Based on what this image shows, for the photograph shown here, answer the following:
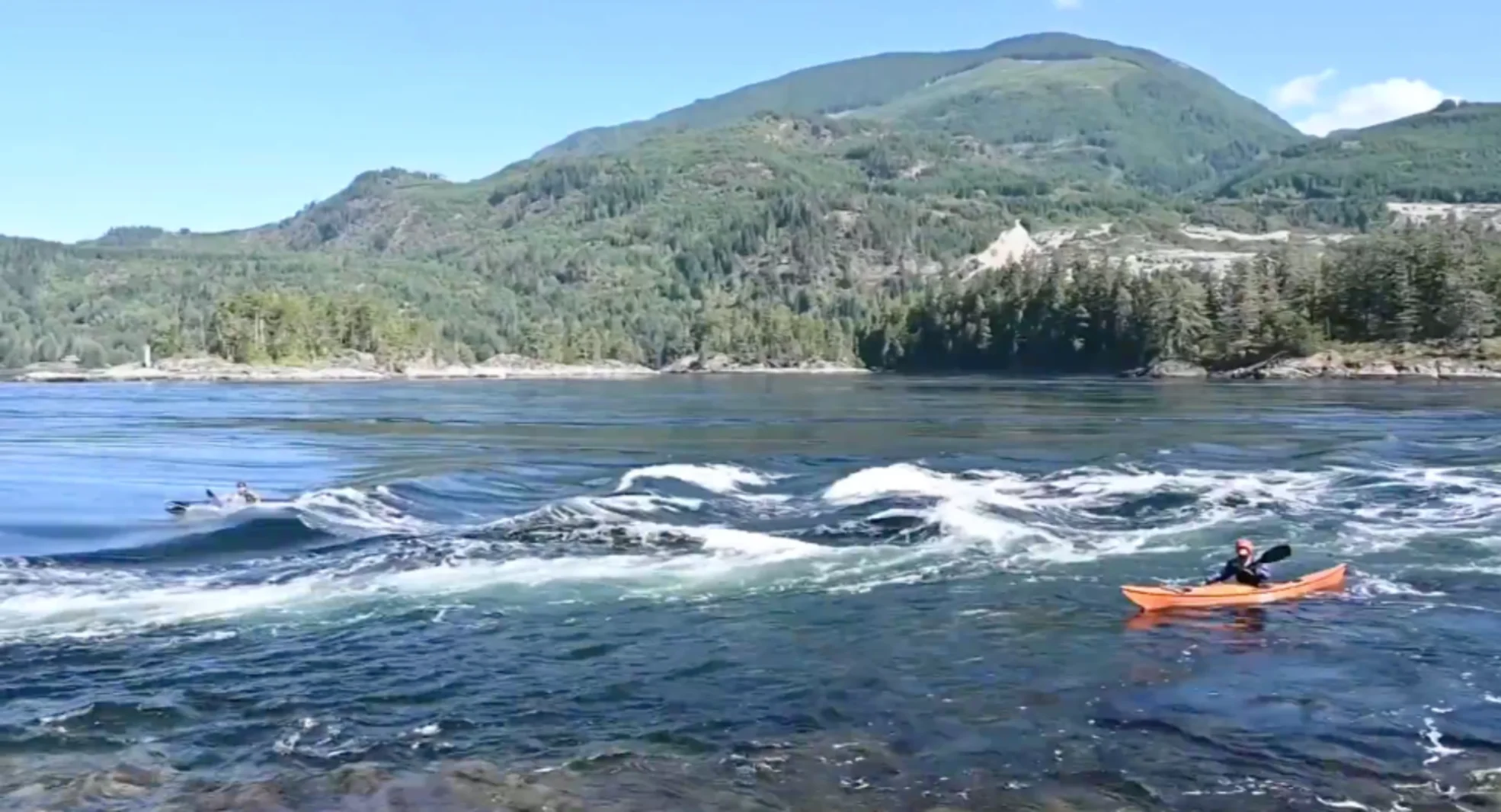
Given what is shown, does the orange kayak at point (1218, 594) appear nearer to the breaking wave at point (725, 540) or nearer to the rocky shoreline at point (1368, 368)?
the breaking wave at point (725, 540)

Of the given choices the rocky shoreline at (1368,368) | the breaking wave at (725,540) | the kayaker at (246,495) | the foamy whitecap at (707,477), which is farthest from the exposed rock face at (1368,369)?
the kayaker at (246,495)

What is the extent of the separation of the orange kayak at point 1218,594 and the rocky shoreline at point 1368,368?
15507cm

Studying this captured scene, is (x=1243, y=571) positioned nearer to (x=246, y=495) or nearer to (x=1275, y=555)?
(x=1275, y=555)

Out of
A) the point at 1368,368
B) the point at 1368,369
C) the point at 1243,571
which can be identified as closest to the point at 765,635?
the point at 1243,571

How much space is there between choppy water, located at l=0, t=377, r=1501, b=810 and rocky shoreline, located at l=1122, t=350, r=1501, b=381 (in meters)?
122

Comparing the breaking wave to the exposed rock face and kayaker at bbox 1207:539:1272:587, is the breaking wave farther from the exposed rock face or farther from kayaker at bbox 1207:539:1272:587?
the exposed rock face

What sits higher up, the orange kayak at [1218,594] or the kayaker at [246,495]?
the kayaker at [246,495]

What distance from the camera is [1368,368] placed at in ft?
611

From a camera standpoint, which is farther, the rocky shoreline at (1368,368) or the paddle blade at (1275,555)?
the rocky shoreline at (1368,368)

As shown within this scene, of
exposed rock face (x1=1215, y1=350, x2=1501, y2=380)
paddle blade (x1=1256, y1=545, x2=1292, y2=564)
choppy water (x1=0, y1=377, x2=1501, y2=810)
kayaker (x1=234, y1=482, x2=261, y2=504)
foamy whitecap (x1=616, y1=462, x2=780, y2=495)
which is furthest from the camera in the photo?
exposed rock face (x1=1215, y1=350, x2=1501, y2=380)

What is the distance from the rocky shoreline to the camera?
577ft

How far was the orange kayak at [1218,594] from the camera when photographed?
31266 mm

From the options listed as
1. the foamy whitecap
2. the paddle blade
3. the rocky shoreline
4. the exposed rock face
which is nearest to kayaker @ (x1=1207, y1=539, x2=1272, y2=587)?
the paddle blade

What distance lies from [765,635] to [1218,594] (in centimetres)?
1064
